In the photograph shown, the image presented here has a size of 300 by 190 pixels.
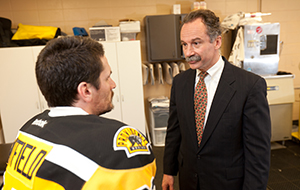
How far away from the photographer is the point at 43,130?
2.23 ft

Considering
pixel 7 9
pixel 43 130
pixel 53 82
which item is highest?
pixel 7 9

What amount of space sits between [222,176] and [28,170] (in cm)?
99

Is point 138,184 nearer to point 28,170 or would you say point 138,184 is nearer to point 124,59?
point 28,170

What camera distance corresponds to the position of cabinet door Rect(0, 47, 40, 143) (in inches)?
131

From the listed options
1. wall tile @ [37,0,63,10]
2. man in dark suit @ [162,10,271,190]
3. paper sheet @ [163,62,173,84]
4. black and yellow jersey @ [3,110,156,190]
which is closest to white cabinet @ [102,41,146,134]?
paper sheet @ [163,62,173,84]

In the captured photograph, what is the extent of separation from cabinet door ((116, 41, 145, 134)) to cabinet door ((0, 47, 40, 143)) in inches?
49.9

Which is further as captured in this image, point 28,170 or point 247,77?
point 247,77

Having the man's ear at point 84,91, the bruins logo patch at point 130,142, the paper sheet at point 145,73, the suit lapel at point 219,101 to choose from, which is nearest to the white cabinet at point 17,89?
the paper sheet at point 145,73

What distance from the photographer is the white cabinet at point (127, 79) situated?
3.47 m

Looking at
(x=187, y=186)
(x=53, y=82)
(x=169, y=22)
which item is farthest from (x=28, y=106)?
→ (x=53, y=82)

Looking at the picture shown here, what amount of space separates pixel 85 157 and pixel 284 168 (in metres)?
3.10

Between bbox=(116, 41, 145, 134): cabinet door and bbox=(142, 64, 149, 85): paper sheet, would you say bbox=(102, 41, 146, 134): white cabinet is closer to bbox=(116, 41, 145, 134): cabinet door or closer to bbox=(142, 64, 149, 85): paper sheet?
bbox=(116, 41, 145, 134): cabinet door

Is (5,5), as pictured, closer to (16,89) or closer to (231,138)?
(16,89)

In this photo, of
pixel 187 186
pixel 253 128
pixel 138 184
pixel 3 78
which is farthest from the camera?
pixel 3 78
